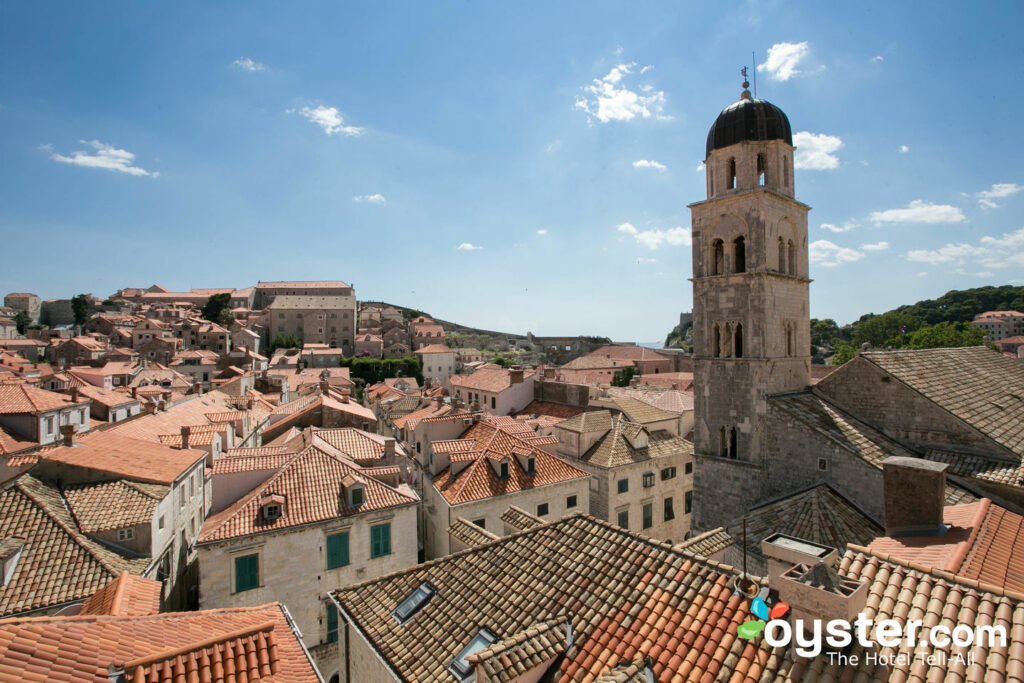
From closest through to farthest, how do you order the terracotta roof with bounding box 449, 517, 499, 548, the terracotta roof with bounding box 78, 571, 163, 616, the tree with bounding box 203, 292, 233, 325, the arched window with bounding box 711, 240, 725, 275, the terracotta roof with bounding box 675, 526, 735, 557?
the terracotta roof with bounding box 78, 571, 163, 616 < the terracotta roof with bounding box 449, 517, 499, 548 < the terracotta roof with bounding box 675, 526, 735, 557 < the arched window with bounding box 711, 240, 725, 275 < the tree with bounding box 203, 292, 233, 325

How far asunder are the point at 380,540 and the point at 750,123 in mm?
19786

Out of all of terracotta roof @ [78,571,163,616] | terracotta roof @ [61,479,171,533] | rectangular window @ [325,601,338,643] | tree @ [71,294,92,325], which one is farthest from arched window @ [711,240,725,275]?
tree @ [71,294,92,325]

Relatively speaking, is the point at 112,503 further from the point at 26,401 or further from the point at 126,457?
the point at 26,401

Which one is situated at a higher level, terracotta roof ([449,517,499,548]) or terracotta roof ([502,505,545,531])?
terracotta roof ([502,505,545,531])

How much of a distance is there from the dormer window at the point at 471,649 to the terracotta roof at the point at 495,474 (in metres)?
10.6

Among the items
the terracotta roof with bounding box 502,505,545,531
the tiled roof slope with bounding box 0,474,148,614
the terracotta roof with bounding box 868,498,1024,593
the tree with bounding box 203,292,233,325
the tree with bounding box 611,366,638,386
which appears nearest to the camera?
the terracotta roof with bounding box 868,498,1024,593

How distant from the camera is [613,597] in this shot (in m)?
7.45

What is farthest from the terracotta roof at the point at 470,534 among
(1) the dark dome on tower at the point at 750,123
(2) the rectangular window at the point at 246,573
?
(1) the dark dome on tower at the point at 750,123

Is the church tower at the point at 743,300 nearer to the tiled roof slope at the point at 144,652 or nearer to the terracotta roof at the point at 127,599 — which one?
the tiled roof slope at the point at 144,652

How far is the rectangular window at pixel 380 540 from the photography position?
53.9 feet

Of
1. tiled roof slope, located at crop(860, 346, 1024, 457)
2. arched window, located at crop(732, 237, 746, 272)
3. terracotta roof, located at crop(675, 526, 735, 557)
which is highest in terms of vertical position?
arched window, located at crop(732, 237, 746, 272)

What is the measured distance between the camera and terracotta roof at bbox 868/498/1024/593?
7.55m

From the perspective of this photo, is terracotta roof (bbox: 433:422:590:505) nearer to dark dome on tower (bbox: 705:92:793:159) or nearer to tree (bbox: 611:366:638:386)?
dark dome on tower (bbox: 705:92:793:159)

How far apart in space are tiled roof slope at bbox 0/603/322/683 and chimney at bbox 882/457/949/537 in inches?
436
